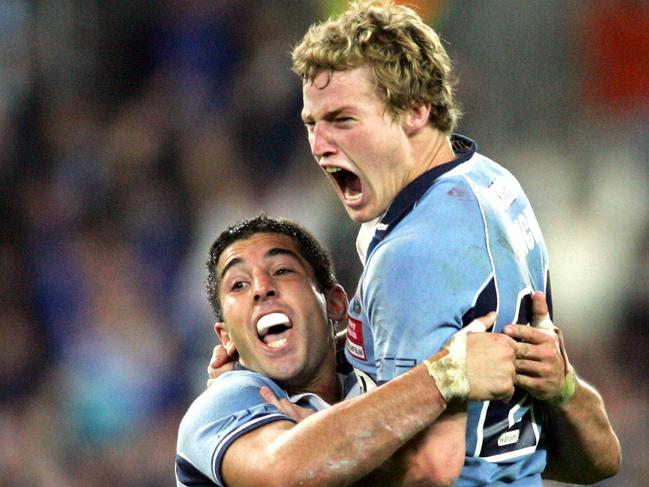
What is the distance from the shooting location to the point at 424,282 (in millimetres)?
2633

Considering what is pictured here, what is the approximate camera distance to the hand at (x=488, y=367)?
2.67m

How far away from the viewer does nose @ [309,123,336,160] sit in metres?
3.06

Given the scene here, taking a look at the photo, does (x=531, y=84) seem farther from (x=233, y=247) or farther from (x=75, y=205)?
(x=233, y=247)

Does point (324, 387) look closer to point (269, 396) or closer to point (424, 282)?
point (269, 396)

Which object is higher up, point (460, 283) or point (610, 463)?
point (460, 283)

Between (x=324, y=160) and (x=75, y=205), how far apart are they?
4.10 meters

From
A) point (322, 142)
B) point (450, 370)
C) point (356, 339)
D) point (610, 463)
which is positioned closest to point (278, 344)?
point (356, 339)

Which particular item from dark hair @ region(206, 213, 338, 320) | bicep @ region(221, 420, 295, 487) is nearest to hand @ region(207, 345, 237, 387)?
dark hair @ region(206, 213, 338, 320)

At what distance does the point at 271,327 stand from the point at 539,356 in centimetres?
112

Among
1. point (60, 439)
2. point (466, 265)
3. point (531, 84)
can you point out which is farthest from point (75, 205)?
point (466, 265)

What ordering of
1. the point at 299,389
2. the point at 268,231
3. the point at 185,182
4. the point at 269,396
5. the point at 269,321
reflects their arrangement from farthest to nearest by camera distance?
the point at 185,182, the point at 268,231, the point at 299,389, the point at 269,321, the point at 269,396

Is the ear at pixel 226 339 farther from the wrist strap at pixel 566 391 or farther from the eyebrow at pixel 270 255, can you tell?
the wrist strap at pixel 566 391

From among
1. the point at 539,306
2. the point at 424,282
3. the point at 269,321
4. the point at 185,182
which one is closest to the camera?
the point at 424,282

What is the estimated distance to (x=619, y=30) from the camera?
6.77 metres
